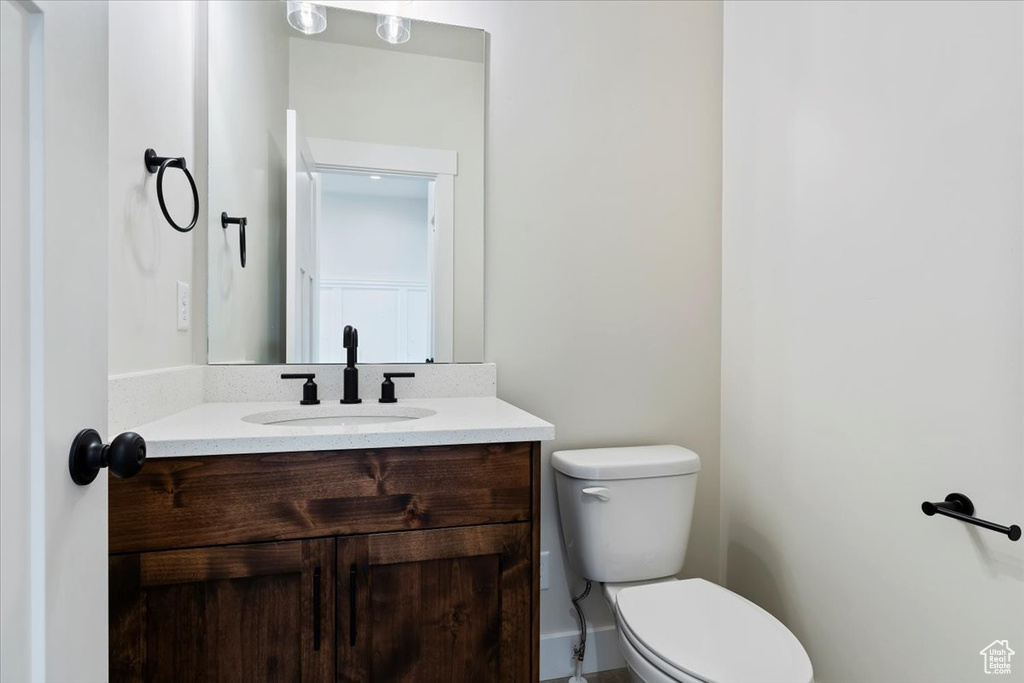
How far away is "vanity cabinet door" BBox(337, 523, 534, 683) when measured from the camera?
100 cm

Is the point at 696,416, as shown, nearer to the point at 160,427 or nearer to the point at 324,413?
the point at 324,413

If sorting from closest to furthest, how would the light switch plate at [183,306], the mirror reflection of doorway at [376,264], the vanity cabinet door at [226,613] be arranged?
the vanity cabinet door at [226,613]
the light switch plate at [183,306]
the mirror reflection of doorway at [376,264]

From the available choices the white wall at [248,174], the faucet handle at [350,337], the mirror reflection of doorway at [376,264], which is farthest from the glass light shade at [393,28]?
the faucet handle at [350,337]

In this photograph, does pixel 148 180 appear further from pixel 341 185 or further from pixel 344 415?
pixel 344 415

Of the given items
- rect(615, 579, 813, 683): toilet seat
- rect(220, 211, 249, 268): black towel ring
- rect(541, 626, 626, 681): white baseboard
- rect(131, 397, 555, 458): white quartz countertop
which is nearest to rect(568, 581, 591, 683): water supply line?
rect(541, 626, 626, 681): white baseboard

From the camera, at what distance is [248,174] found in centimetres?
151

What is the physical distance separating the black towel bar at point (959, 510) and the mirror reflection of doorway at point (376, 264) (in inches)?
49.5

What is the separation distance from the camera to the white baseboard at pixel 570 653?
5.31 feet

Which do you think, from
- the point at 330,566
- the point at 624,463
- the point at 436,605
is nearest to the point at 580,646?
the point at 624,463

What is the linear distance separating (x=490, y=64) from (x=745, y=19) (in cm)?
88

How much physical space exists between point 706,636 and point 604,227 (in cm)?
118

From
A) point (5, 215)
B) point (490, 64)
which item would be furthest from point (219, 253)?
point (5, 215)

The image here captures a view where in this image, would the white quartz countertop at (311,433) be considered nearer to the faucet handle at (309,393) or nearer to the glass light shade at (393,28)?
the faucet handle at (309,393)

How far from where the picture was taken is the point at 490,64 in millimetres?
1616
